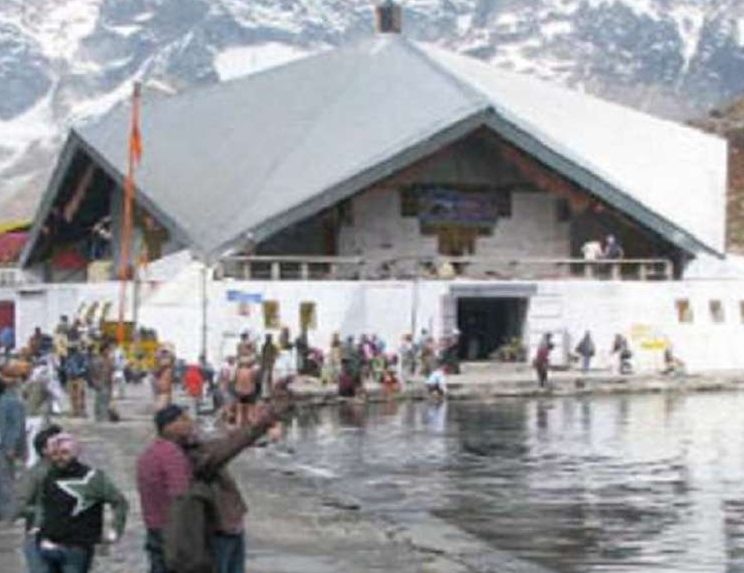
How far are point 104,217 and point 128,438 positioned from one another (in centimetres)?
3726

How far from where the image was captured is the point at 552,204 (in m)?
61.8

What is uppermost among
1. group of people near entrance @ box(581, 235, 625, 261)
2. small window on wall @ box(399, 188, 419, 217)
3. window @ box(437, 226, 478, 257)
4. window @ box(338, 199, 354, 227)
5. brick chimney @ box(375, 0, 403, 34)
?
brick chimney @ box(375, 0, 403, 34)

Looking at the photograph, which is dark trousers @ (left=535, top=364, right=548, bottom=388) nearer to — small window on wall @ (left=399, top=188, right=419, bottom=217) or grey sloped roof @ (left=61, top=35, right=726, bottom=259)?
grey sloped roof @ (left=61, top=35, right=726, bottom=259)

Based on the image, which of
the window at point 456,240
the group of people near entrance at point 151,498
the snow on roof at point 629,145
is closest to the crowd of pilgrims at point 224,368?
the window at point 456,240

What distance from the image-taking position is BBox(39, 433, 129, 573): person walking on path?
11930mm

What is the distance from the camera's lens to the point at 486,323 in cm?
5681

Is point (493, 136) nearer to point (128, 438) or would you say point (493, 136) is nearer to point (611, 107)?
point (611, 107)

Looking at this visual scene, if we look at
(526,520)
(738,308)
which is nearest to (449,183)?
(738,308)

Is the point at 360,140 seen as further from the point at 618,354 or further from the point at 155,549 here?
the point at 155,549

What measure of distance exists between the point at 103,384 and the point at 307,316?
745 inches

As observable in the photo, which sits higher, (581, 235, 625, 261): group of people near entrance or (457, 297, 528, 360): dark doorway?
(581, 235, 625, 261): group of people near entrance

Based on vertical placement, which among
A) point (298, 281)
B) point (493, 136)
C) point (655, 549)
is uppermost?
point (493, 136)

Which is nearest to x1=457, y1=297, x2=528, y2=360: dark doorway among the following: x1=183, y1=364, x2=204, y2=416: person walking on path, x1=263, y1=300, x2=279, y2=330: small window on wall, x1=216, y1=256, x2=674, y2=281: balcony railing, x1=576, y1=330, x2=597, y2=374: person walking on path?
x1=216, y1=256, x2=674, y2=281: balcony railing

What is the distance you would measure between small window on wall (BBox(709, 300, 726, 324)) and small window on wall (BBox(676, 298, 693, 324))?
84cm
